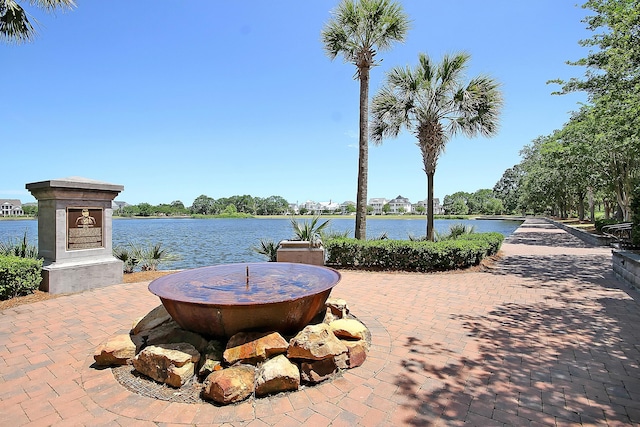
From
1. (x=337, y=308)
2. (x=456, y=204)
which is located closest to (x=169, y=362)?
(x=337, y=308)

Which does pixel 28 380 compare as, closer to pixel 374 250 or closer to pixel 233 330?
pixel 233 330

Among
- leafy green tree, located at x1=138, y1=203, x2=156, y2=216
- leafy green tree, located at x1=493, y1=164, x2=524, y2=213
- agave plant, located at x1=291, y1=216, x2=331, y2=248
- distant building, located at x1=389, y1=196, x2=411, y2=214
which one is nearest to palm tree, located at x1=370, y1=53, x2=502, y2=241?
agave plant, located at x1=291, y1=216, x2=331, y2=248

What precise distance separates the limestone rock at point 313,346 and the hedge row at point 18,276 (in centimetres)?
543

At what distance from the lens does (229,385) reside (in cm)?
260

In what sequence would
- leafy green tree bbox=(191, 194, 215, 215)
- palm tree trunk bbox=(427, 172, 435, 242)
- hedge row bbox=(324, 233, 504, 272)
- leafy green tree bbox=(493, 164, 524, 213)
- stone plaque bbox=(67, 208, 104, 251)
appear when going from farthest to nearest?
leafy green tree bbox=(191, 194, 215, 215), leafy green tree bbox=(493, 164, 524, 213), palm tree trunk bbox=(427, 172, 435, 242), hedge row bbox=(324, 233, 504, 272), stone plaque bbox=(67, 208, 104, 251)

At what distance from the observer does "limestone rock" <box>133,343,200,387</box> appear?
9.20 feet

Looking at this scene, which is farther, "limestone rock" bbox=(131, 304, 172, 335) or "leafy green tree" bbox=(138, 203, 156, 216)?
"leafy green tree" bbox=(138, 203, 156, 216)

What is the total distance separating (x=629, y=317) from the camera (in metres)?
4.66

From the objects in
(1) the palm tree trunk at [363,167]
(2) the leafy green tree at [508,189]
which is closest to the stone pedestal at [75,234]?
(1) the palm tree trunk at [363,167]

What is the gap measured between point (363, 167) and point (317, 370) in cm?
739

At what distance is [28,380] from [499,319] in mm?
5359

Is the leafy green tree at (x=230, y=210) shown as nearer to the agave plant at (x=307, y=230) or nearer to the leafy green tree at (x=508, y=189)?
the leafy green tree at (x=508, y=189)

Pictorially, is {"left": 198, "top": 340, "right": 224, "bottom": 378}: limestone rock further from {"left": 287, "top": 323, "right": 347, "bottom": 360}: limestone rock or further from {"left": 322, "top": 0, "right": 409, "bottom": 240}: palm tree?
{"left": 322, "top": 0, "right": 409, "bottom": 240}: palm tree

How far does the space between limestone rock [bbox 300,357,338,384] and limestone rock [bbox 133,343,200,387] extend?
97 cm
